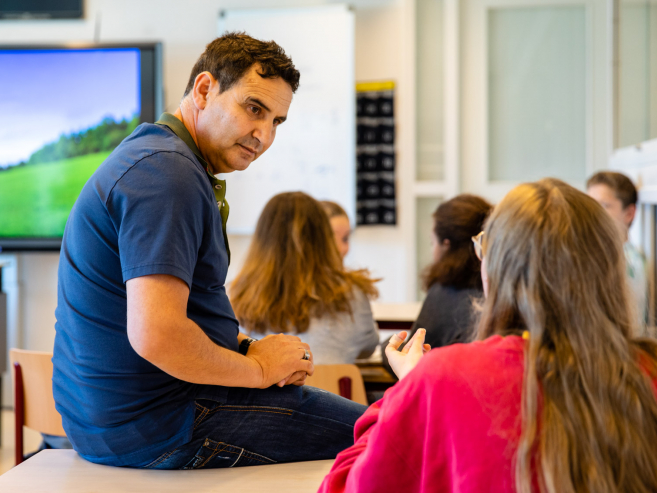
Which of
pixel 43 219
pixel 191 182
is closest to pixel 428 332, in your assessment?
pixel 191 182

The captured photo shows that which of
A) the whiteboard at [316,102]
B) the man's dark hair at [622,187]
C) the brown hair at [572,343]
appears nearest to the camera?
the brown hair at [572,343]

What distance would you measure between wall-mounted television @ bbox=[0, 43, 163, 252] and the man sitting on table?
2.89 metres

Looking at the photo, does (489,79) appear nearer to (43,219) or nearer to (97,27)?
(97,27)

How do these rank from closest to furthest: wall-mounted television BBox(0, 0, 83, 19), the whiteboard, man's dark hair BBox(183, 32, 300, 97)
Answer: man's dark hair BBox(183, 32, 300, 97)
the whiteboard
wall-mounted television BBox(0, 0, 83, 19)

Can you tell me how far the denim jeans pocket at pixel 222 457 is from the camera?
126 centimetres

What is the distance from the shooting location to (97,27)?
434 centimetres

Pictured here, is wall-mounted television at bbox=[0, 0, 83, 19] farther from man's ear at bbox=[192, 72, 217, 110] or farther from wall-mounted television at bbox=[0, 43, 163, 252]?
man's ear at bbox=[192, 72, 217, 110]

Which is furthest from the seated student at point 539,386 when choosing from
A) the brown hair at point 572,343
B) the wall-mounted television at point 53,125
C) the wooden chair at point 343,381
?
the wall-mounted television at point 53,125

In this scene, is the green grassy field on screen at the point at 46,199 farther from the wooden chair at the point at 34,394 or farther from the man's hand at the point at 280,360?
the man's hand at the point at 280,360

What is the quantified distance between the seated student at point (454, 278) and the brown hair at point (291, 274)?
0.24m

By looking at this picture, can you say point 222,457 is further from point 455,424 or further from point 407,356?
point 455,424

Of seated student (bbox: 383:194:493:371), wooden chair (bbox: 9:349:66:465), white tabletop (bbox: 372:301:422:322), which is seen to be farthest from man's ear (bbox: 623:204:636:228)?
wooden chair (bbox: 9:349:66:465)

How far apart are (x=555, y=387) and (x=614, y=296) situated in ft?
0.53

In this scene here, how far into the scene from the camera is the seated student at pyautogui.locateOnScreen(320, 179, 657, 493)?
817 millimetres
